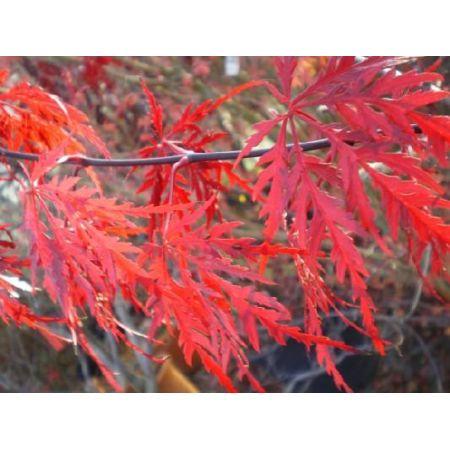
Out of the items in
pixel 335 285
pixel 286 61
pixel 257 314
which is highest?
pixel 286 61

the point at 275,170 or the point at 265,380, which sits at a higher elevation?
the point at 275,170

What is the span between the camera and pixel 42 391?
2.28 metres

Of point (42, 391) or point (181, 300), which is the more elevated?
point (181, 300)

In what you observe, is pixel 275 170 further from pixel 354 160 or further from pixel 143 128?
pixel 143 128

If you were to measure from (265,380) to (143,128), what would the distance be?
2.57 ft

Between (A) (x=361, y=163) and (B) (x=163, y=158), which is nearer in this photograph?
(A) (x=361, y=163)

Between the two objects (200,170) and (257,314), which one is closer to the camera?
(257,314)

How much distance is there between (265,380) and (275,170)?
1802mm

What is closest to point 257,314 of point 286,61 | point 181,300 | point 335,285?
point 181,300
